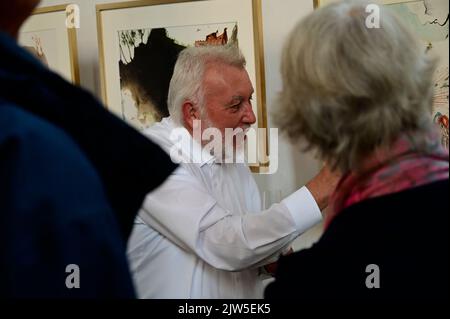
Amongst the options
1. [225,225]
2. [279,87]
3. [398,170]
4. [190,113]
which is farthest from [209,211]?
[398,170]

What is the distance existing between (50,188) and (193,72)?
44.3 inches

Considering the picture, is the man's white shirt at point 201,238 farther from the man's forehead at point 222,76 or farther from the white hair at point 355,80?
the white hair at point 355,80

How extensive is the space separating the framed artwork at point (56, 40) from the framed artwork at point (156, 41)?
0.36 ft

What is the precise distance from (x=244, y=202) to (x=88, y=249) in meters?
1.13

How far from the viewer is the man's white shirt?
139 cm

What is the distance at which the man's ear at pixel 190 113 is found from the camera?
1665 millimetres

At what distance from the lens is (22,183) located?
58cm

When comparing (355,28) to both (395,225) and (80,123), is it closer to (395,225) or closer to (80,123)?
(395,225)

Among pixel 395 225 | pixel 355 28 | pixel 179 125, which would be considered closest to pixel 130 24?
pixel 179 125

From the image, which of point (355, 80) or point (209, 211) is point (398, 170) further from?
point (209, 211)

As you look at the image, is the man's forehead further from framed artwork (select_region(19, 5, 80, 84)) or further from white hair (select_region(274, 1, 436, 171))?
white hair (select_region(274, 1, 436, 171))

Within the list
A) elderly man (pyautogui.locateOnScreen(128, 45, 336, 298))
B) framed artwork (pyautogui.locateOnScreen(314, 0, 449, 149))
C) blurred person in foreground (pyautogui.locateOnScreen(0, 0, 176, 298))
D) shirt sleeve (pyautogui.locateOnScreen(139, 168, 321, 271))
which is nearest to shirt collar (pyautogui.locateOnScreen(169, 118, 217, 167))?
elderly man (pyautogui.locateOnScreen(128, 45, 336, 298))

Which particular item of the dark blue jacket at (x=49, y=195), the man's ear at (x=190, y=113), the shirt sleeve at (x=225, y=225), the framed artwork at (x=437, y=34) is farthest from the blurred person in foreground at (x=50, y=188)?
the framed artwork at (x=437, y=34)

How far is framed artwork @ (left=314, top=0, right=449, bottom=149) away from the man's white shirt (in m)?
0.46
